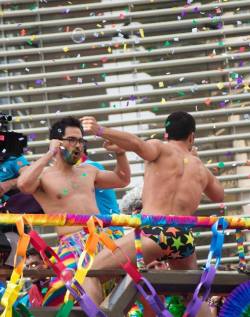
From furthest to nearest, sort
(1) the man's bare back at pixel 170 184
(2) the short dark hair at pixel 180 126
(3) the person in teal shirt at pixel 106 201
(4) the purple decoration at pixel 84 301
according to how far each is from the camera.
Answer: (3) the person in teal shirt at pixel 106 201, (2) the short dark hair at pixel 180 126, (1) the man's bare back at pixel 170 184, (4) the purple decoration at pixel 84 301

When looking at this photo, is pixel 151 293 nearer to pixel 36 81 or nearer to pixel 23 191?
pixel 23 191

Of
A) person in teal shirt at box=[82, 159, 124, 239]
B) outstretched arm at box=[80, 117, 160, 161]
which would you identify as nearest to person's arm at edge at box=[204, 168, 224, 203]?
outstretched arm at box=[80, 117, 160, 161]

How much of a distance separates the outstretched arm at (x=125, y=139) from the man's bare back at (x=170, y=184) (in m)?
0.10

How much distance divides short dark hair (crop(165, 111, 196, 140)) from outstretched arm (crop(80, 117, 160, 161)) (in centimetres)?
35

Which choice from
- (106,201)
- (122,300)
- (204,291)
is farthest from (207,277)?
(106,201)

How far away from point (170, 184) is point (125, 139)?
0.56 m

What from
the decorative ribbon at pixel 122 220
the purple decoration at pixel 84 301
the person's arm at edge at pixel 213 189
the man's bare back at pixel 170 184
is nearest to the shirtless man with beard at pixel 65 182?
the man's bare back at pixel 170 184

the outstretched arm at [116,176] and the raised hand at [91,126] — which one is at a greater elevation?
the raised hand at [91,126]

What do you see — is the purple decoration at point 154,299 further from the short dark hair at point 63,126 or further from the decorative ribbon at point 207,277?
the short dark hair at point 63,126

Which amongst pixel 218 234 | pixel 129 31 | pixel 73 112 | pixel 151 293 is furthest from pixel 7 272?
pixel 129 31

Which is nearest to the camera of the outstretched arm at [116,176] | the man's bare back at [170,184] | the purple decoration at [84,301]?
the purple decoration at [84,301]

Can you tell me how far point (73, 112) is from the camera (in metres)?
9.74

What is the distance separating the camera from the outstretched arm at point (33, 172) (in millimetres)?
6004

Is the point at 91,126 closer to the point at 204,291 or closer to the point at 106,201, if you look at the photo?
the point at 204,291
